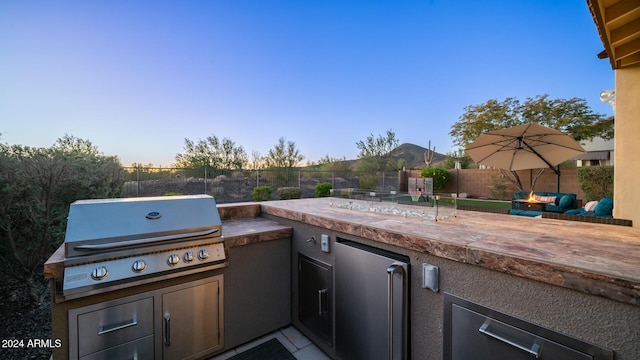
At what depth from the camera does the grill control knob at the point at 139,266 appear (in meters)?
1.54

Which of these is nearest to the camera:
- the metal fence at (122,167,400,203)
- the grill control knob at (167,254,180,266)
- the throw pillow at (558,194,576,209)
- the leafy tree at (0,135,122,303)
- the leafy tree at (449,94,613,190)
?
the grill control knob at (167,254,180,266)

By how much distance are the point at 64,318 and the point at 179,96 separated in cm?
734

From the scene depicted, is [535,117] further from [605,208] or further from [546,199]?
[605,208]

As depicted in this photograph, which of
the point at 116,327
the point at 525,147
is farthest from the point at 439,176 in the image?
the point at 116,327

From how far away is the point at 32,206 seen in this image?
2994mm

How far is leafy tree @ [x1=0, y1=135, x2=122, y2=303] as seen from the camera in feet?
9.57

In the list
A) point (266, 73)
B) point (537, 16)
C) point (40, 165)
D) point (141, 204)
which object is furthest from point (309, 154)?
point (141, 204)

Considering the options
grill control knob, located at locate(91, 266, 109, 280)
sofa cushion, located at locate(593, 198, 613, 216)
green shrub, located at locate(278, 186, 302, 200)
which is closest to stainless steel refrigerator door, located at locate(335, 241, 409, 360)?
grill control knob, located at locate(91, 266, 109, 280)

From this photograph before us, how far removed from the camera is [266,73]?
302 inches

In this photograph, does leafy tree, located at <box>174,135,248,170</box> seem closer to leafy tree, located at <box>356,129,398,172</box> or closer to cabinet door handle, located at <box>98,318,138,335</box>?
leafy tree, located at <box>356,129,398,172</box>

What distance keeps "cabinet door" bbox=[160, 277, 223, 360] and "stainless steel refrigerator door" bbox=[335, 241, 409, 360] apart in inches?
37.5

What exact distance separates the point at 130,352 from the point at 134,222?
0.82m

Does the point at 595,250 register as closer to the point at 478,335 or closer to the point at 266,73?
the point at 478,335

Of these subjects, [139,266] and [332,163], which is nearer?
[139,266]
